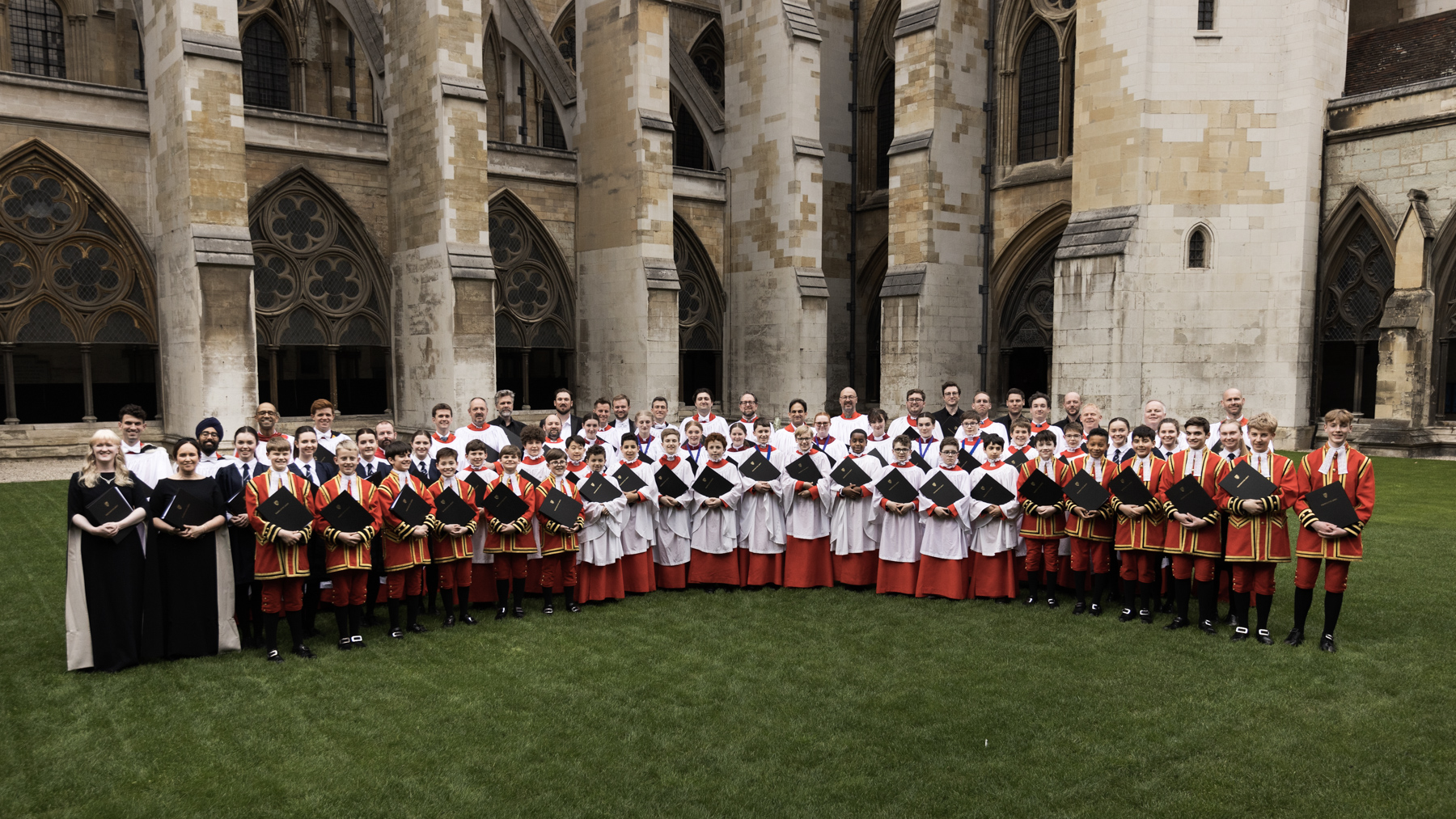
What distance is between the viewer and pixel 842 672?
649cm

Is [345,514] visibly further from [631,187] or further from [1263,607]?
[631,187]

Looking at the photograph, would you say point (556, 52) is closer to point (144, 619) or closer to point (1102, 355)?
point (1102, 355)

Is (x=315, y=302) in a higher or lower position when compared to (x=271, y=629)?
higher

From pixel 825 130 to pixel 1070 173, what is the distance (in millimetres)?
6512

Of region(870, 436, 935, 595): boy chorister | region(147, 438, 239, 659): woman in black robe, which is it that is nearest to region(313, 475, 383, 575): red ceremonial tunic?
region(147, 438, 239, 659): woman in black robe

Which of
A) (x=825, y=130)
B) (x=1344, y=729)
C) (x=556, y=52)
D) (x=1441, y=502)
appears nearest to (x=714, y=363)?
(x=825, y=130)

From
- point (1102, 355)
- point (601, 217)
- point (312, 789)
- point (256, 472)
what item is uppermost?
point (601, 217)

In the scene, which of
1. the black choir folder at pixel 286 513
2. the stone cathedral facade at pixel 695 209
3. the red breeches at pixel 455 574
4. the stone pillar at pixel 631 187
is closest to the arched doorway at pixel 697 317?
the stone cathedral facade at pixel 695 209

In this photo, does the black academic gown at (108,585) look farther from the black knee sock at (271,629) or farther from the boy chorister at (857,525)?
the boy chorister at (857,525)

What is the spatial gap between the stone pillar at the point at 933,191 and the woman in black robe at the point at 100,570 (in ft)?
50.3

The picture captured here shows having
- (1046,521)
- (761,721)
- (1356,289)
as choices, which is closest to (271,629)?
(761,721)

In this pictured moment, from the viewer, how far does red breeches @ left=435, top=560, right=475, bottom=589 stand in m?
7.71

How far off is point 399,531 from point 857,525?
4233mm

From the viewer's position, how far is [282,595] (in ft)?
22.4
